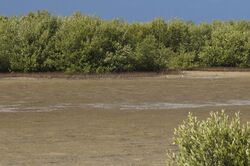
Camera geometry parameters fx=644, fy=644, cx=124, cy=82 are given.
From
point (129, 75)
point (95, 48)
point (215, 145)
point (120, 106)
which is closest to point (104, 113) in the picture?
point (120, 106)

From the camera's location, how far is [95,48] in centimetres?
3431

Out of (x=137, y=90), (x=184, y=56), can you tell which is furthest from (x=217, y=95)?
(x=184, y=56)

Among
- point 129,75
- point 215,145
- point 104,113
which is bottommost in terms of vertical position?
point 104,113

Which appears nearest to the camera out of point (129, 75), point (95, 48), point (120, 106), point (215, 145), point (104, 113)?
point (215, 145)

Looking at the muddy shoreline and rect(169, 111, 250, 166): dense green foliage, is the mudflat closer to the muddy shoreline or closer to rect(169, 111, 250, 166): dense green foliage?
the muddy shoreline

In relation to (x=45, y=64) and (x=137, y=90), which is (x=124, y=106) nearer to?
(x=137, y=90)

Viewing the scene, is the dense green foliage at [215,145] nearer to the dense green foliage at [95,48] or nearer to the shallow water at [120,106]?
the shallow water at [120,106]

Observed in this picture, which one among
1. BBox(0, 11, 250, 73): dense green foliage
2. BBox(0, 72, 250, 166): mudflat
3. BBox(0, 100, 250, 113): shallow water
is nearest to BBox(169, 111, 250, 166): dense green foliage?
BBox(0, 72, 250, 166): mudflat

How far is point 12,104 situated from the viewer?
21.0 m

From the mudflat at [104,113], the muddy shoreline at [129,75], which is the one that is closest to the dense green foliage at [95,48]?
the muddy shoreline at [129,75]

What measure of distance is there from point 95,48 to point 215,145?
1149 inches

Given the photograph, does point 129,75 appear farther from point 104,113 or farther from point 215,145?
point 215,145

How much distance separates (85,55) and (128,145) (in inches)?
840

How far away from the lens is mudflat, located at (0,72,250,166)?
12.0m
